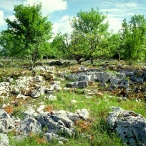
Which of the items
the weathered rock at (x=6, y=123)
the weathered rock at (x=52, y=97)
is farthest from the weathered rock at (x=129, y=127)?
the weathered rock at (x=52, y=97)

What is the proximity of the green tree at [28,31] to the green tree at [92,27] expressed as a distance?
20.3m

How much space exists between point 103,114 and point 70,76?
14.0 metres

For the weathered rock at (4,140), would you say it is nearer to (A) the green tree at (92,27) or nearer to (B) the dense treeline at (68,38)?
(B) the dense treeline at (68,38)

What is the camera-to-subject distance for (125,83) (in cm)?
2559

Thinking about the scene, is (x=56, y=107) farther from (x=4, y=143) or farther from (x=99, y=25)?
Result: (x=99, y=25)

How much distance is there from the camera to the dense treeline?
33438mm

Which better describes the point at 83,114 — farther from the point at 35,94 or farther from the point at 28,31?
the point at 28,31

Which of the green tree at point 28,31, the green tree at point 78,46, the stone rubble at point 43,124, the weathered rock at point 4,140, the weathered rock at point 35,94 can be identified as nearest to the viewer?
the weathered rock at point 4,140

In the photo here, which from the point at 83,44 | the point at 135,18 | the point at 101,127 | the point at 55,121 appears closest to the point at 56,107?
the point at 55,121

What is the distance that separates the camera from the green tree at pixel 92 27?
53719 millimetres

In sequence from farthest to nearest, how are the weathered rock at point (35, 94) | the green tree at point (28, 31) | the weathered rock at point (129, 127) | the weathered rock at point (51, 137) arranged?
the green tree at point (28, 31) → the weathered rock at point (35, 94) → the weathered rock at point (51, 137) → the weathered rock at point (129, 127)

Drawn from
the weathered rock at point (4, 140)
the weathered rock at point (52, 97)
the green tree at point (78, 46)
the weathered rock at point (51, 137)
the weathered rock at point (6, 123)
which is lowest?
the weathered rock at point (51, 137)

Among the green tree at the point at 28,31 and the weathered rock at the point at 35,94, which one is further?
the green tree at the point at 28,31

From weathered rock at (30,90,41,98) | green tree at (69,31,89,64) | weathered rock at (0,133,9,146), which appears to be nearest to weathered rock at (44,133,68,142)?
weathered rock at (0,133,9,146)
